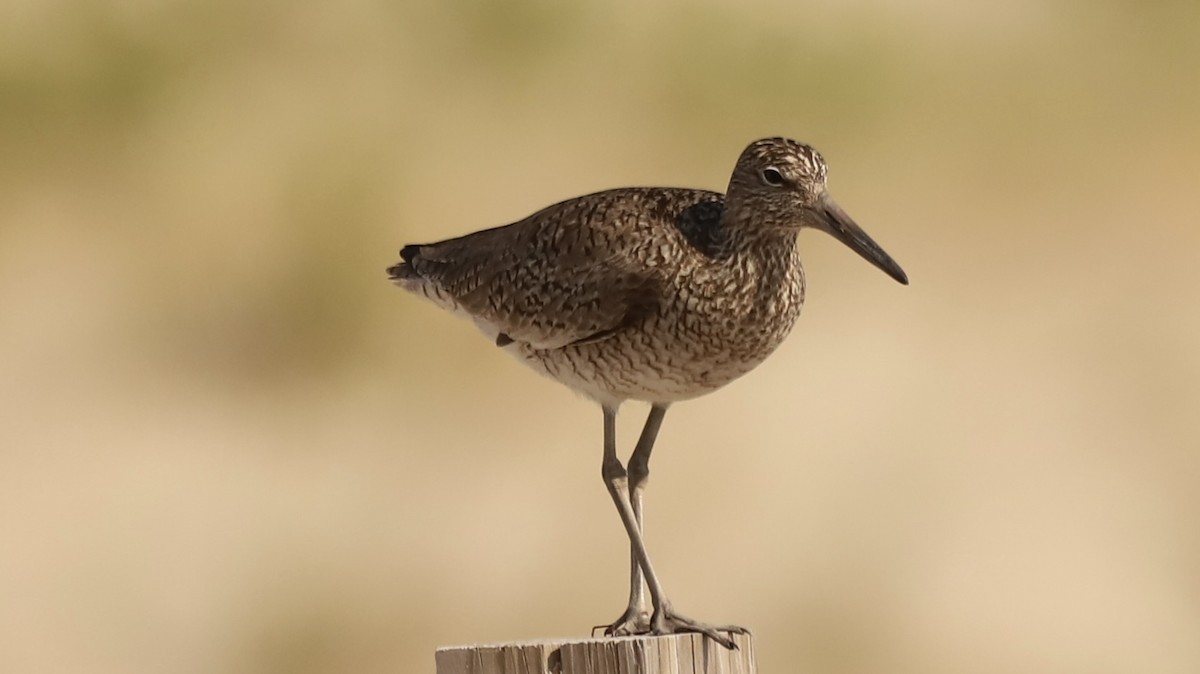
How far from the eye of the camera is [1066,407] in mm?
13742

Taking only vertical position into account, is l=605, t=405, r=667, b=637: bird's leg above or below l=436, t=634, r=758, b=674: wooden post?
above

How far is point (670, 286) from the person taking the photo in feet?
22.4

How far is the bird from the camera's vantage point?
6762 millimetres

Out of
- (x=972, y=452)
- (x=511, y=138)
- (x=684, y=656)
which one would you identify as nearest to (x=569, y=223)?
(x=684, y=656)

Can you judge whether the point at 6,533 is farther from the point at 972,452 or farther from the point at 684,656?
the point at 684,656

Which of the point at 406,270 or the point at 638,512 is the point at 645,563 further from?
the point at 406,270

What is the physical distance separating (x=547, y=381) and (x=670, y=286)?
274 inches

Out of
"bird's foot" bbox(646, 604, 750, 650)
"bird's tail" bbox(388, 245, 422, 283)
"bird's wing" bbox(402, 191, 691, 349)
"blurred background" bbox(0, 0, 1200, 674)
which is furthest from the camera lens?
"blurred background" bbox(0, 0, 1200, 674)

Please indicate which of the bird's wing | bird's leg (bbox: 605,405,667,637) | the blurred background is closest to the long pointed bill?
the bird's wing

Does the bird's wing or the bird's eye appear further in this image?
the bird's wing

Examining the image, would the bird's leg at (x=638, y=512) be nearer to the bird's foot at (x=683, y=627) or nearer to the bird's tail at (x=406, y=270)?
the bird's foot at (x=683, y=627)

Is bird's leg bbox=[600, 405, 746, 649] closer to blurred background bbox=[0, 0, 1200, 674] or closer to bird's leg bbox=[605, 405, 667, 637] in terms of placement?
bird's leg bbox=[605, 405, 667, 637]

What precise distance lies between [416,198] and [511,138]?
979 millimetres

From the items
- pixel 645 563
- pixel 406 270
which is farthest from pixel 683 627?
pixel 406 270
